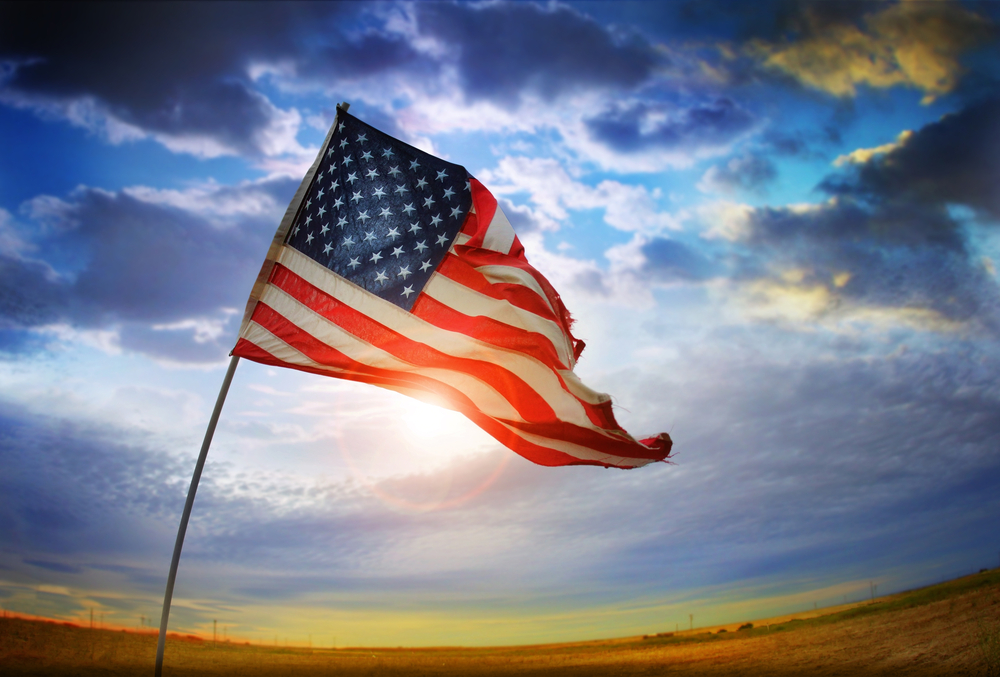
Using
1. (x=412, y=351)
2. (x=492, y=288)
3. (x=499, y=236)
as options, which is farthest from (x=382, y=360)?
(x=499, y=236)

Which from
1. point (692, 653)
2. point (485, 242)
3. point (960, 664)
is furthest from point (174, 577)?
point (692, 653)

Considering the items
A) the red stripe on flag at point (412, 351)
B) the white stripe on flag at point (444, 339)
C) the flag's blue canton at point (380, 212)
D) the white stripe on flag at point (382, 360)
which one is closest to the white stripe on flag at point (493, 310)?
the flag's blue canton at point (380, 212)

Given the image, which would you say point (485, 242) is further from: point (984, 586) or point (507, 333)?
point (984, 586)

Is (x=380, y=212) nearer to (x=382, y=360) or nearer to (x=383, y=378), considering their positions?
(x=382, y=360)

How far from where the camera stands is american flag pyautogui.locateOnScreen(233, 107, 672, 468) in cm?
938

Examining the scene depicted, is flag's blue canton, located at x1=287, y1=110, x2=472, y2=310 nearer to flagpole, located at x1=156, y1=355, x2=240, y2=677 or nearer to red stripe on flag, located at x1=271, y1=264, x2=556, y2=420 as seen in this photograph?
red stripe on flag, located at x1=271, y1=264, x2=556, y2=420

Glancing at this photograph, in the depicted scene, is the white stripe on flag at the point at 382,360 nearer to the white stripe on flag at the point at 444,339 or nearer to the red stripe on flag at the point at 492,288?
the white stripe on flag at the point at 444,339

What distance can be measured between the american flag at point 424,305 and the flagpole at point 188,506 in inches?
24.2

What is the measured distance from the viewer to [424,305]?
9.95 metres

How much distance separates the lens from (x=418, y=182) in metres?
10.7

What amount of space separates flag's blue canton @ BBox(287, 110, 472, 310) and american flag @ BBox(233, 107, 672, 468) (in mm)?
21

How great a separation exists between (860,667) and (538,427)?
90.3 feet

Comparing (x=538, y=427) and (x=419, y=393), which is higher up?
(x=419, y=393)

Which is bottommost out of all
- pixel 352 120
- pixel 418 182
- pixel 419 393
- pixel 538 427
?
pixel 538 427
